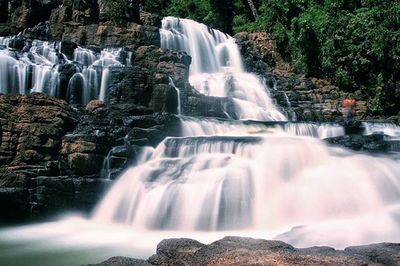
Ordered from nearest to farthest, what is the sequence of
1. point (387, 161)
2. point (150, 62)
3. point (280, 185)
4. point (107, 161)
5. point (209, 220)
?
point (209, 220), point (280, 185), point (387, 161), point (107, 161), point (150, 62)

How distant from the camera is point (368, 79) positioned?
24203mm

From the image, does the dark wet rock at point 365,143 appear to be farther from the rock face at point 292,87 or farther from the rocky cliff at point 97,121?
the rock face at point 292,87

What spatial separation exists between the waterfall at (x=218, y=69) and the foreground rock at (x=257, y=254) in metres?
15.5

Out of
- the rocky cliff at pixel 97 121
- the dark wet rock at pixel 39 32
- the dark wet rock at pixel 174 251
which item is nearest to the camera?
the dark wet rock at pixel 174 251

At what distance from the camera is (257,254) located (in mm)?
3971

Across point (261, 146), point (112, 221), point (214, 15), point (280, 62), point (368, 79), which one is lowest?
point (112, 221)

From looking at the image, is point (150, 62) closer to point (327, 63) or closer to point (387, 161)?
point (327, 63)

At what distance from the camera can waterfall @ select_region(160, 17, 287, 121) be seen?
2161 cm

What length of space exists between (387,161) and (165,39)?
18845 mm

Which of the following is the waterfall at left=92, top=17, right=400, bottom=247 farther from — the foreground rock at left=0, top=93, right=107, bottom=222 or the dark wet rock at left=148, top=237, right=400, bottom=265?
the dark wet rock at left=148, top=237, right=400, bottom=265

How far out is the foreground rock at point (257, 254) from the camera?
3.82m

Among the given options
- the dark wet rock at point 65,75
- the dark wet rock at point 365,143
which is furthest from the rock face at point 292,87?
the dark wet rock at point 65,75

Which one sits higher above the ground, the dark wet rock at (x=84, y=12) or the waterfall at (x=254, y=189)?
the dark wet rock at (x=84, y=12)

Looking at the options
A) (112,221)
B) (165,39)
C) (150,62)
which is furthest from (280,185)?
(165,39)
